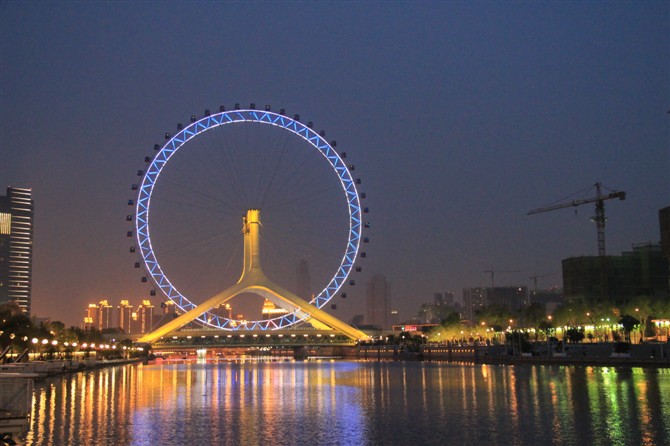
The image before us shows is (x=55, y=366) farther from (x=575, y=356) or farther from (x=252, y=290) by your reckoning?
(x=575, y=356)

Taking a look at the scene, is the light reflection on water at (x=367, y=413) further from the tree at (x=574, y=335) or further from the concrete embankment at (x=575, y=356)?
the tree at (x=574, y=335)

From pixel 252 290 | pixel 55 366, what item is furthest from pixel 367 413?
pixel 252 290

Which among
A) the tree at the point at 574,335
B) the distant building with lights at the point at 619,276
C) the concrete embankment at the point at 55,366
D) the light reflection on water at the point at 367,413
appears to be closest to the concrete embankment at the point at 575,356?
the tree at the point at 574,335

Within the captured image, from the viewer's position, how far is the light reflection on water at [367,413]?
22.5 m

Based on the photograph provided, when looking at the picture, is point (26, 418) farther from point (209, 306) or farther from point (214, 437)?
point (209, 306)

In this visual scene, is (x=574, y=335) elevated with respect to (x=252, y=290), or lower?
lower

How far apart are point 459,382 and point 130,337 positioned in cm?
7710

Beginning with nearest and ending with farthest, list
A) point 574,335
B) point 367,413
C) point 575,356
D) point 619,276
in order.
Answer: point 367,413, point 575,356, point 574,335, point 619,276

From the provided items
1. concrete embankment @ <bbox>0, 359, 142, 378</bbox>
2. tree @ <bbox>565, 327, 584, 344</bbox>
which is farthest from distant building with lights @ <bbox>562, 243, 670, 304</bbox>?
concrete embankment @ <bbox>0, 359, 142, 378</bbox>

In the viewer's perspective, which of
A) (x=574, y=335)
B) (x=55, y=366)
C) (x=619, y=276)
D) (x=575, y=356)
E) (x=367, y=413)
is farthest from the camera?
(x=619, y=276)

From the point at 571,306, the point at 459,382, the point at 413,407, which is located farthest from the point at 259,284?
the point at 413,407

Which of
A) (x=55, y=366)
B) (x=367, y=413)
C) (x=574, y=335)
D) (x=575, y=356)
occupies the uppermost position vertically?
(x=574, y=335)

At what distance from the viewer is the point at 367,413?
29.1m

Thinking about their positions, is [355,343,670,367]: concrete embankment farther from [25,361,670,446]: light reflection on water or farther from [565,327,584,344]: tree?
[25,361,670,446]: light reflection on water
